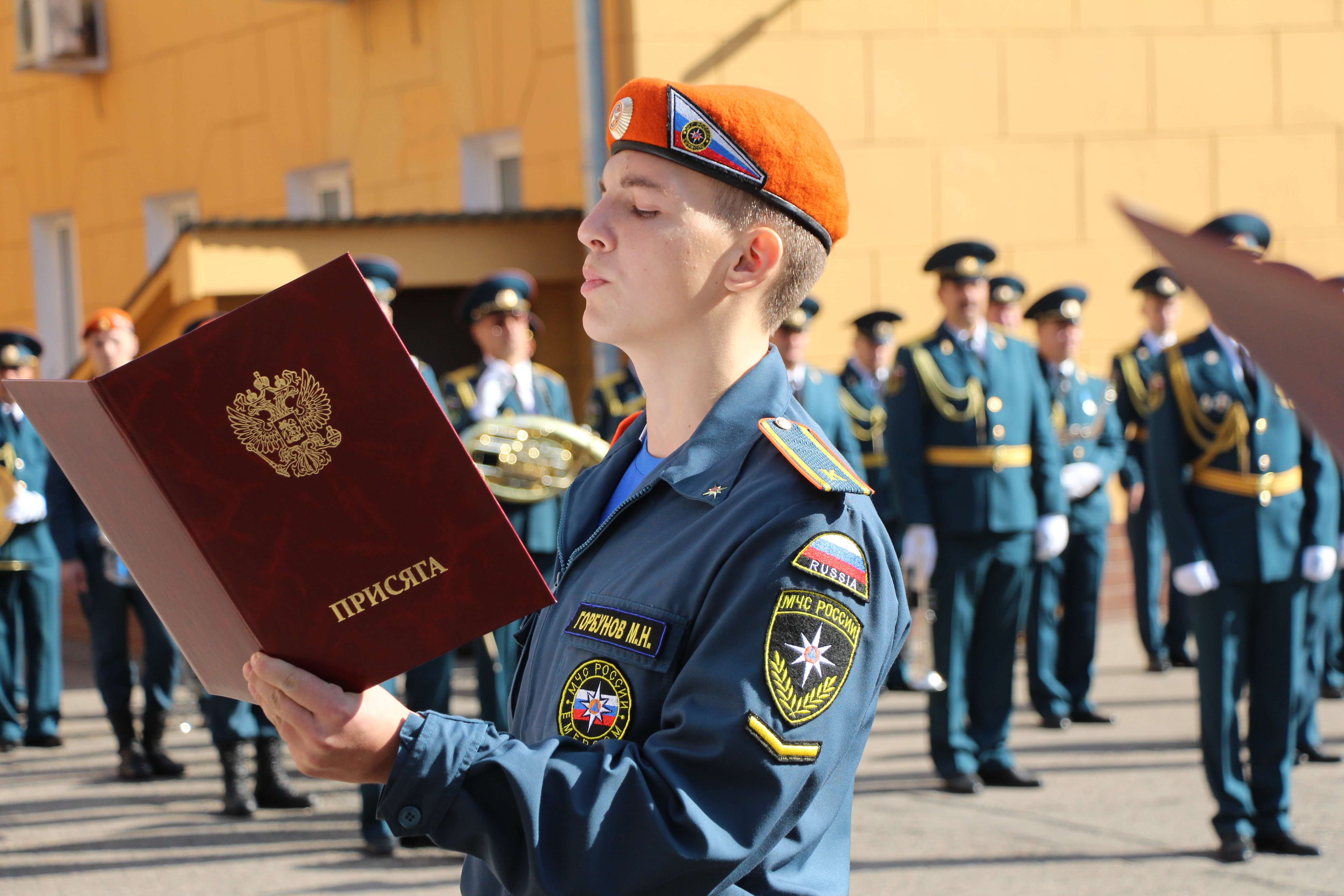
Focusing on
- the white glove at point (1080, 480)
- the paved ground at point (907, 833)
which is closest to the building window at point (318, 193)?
the paved ground at point (907, 833)

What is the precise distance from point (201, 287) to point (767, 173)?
27.8ft

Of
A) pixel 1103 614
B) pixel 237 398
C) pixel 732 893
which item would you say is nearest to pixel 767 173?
pixel 237 398

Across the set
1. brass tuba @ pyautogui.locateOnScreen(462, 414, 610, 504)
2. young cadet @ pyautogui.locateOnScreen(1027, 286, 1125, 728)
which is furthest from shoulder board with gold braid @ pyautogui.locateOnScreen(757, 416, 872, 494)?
young cadet @ pyautogui.locateOnScreen(1027, 286, 1125, 728)

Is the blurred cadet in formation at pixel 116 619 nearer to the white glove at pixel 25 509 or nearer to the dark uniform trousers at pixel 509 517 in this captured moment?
the white glove at pixel 25 509

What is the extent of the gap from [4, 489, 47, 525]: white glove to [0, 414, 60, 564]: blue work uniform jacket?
0.14ft

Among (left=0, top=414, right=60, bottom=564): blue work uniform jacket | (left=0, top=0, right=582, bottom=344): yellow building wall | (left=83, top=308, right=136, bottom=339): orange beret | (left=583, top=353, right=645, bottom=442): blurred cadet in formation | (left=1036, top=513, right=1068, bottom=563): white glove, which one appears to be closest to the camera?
(left=1036, top=513, right=1068, bottom=563): white glove

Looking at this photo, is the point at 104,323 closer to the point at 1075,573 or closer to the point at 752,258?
the point at 1075,573

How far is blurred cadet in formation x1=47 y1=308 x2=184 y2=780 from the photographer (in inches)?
273

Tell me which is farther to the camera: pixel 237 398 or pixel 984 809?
pixel 984 809

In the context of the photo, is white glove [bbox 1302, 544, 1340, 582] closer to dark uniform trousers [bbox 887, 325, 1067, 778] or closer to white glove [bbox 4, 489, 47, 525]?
dark uniform trousers [bbox 887, 325, 1067, 778]

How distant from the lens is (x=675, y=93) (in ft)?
5.39

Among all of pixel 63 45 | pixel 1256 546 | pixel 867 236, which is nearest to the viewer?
pixel 1256 546

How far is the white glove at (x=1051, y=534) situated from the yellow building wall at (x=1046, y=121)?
3795 mm

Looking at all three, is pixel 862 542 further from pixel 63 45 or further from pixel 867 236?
pixel 63 45
